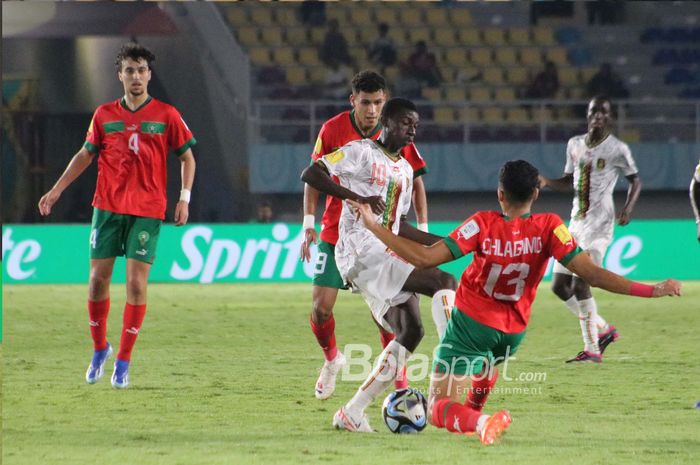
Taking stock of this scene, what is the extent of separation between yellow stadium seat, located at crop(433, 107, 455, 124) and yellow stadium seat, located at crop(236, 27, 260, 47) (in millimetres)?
3995

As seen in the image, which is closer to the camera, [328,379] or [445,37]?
[328,379]

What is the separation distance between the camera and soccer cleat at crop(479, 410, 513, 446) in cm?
548

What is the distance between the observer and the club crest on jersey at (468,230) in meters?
5.64

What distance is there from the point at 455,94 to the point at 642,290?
65.2 ft

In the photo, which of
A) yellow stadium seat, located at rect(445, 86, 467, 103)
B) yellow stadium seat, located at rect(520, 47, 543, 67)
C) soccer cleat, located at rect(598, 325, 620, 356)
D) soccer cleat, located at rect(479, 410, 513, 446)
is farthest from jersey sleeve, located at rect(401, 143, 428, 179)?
yellow stadium seat, located at rect(520, 47, 543, 67)

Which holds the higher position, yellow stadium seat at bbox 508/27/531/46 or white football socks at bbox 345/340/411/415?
yellow stadium seat at bbox 508/27/531/46

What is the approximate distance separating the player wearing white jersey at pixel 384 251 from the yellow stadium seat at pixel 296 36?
1974 cm

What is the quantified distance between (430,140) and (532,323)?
1043 cm

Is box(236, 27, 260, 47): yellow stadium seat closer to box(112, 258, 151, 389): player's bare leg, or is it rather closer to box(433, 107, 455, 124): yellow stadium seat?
box(433, 107, 455, 124): yellow stadium seat

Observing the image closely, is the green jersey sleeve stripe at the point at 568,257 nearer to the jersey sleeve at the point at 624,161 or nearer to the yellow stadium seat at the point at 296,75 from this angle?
the jersey sleeve at the point at 624,161

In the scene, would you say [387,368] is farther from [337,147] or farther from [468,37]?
[468,37]

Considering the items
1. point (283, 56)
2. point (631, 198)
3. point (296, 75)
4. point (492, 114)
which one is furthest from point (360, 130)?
point (283, 56)

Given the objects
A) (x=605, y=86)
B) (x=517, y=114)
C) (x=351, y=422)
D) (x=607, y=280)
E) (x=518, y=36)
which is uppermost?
(x=518, y=36)

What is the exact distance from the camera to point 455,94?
25188 mm
